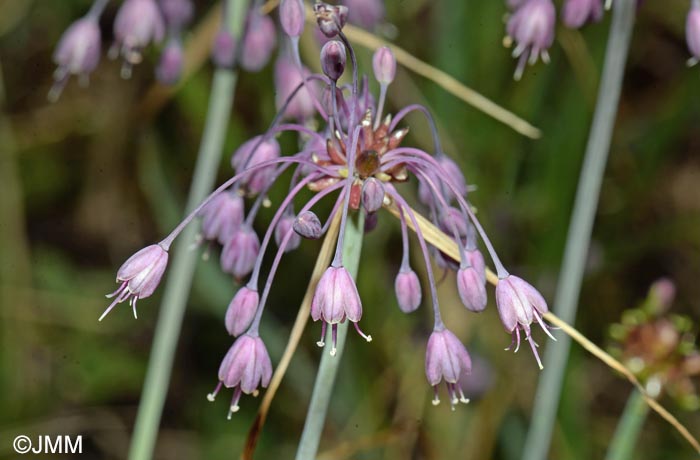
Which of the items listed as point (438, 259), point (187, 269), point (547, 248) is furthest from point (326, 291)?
point (547, 248)

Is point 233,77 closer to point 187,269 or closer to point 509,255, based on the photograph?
point 187,269

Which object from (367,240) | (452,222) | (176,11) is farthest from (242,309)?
(367,240)

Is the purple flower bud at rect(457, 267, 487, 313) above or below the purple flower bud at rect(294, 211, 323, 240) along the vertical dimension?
below

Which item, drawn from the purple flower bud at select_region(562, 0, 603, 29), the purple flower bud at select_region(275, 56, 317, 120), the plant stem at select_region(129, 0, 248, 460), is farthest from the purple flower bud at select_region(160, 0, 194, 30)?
the purple flower bud at select_region(562, 0, 603, 29)

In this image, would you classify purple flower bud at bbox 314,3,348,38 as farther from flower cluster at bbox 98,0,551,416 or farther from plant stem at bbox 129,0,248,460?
plant stem at bbox 129,0,248,460

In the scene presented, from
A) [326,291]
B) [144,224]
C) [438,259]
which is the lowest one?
[326,291]

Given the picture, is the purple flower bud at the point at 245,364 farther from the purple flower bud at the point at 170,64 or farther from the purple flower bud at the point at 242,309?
the purple flower bud at the point at 170,64

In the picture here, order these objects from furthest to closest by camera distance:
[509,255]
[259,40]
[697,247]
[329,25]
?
1. [697,247]
2. [509,255]
3. [259,40]
4. [329,25]
